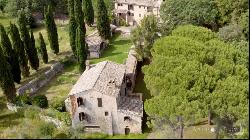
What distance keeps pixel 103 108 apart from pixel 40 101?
9.09 metres

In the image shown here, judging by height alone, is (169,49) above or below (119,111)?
above

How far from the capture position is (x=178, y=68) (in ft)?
163

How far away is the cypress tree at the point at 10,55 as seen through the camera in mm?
60062

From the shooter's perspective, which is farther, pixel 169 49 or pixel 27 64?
pixel 27 64

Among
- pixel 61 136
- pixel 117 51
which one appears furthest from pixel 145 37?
pixel 61 136

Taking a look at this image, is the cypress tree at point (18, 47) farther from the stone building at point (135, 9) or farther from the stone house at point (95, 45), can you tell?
the stone building at point (135, 9)

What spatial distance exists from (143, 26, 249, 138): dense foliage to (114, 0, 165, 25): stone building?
2713 centimetres

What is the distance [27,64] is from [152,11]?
92.0 feet

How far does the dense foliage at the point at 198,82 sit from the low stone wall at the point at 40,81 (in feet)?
57.5

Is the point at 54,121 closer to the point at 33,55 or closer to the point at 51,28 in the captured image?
the point at 33,55

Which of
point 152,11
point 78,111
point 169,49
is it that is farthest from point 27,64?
point 152,11

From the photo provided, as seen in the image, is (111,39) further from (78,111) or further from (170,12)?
(78,111)

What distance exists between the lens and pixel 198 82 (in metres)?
48.0

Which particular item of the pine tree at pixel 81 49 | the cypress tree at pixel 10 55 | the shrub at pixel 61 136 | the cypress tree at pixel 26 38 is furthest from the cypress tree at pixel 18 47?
the shrub at pixel 61 136
